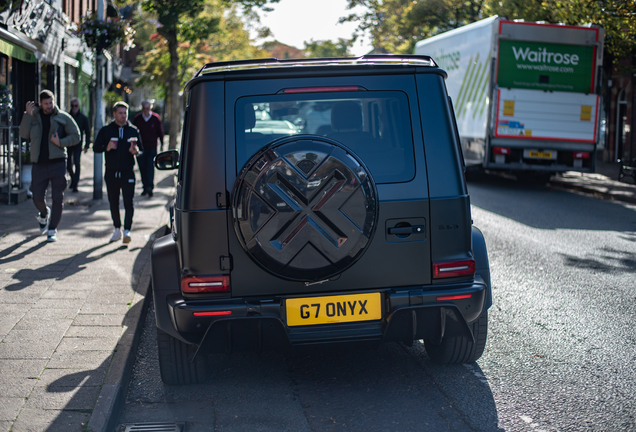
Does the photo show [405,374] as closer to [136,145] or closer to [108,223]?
[136,145]

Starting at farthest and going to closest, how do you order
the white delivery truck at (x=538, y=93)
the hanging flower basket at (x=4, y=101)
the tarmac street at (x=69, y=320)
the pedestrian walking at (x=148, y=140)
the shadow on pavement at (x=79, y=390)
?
the white delivery truck at (x=538, y=93) < the pedestrian walking at (x=148, y=140) < the hanging flower basket at (x=4, y=101) < the tarmac street at (x=69, y=320) < the shadow on pavement at (x=79, y=390)

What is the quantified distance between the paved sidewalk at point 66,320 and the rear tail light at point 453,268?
190 centimetres

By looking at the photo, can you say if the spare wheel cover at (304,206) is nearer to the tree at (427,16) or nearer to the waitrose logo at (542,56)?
the waitrose logo at (542,56)

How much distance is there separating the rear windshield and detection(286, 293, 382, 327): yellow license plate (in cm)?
66

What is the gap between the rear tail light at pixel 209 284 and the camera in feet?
11.9

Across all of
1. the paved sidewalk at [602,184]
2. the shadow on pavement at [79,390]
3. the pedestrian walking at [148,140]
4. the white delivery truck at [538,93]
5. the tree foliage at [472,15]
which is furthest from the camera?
the tree foliage at [472,15]

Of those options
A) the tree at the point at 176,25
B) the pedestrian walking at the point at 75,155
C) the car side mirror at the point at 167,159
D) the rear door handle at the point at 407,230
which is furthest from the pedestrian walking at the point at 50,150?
the tree at the point at 176,25

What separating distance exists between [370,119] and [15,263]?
4.91m

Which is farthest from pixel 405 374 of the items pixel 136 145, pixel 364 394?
pixel 136 145

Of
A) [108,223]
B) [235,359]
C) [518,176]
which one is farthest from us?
[518,176]

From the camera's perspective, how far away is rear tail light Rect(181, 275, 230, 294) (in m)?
3.64

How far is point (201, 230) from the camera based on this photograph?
11.8 ft

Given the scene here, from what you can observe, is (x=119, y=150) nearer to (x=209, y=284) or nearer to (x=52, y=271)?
(x=52, y=271)

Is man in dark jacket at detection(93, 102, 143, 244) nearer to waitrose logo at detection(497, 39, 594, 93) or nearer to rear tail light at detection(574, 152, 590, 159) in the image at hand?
waitrose logo at detection(497, 39, 594, 93)
